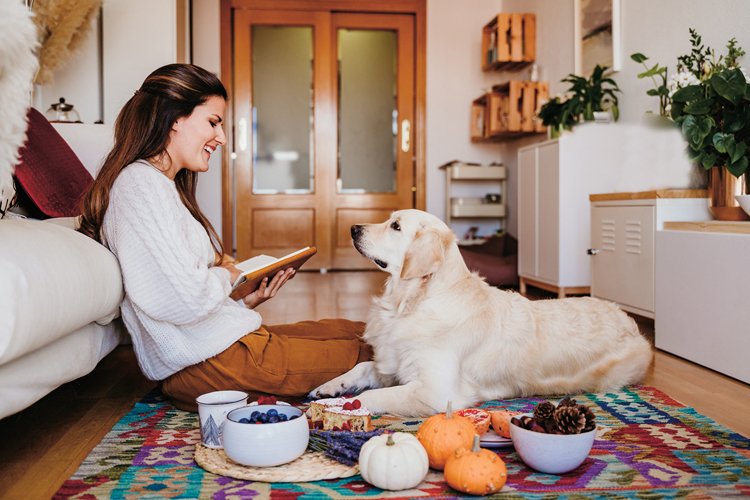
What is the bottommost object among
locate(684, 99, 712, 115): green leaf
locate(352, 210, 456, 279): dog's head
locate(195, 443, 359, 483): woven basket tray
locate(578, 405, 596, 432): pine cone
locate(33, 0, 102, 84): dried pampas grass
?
locate(195, 443, 359, 483): woven basket tray

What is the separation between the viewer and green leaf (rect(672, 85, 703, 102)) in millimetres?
2785

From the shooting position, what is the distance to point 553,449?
1.36 metres

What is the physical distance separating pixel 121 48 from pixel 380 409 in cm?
340

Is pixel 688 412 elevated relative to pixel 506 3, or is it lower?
lower

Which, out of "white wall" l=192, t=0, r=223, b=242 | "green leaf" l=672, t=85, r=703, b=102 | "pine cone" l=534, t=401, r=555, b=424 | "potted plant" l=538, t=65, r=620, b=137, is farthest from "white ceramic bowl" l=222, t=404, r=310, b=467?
"white wall" l=192, t=0, r=223, b=242

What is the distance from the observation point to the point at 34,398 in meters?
1.41

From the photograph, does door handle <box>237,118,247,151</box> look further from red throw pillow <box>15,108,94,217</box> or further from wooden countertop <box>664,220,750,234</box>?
wooden countertop <box>664,220,750,234</box>

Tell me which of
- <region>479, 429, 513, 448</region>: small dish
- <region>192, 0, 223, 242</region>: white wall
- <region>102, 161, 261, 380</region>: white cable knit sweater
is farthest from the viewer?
<region>192, 0, 223, 242</region>: white wall

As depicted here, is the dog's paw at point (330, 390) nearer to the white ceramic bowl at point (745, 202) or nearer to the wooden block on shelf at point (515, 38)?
the white ceramic bowl at point (745, 202)

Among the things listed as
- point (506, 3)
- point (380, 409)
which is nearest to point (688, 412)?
point (380, 409)

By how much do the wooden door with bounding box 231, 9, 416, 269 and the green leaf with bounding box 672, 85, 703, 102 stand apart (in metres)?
3.90

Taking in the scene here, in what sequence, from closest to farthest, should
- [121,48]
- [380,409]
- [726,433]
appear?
[726,433] < [380,409] < [121,48]

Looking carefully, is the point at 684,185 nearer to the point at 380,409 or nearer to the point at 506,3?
the point at 380,409

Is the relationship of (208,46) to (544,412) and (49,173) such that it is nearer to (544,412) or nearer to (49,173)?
(49,173)
